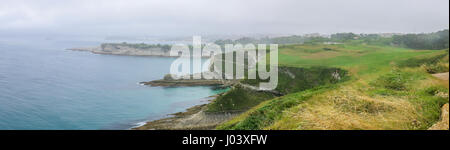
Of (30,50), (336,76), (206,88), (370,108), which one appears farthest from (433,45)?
(30,50)

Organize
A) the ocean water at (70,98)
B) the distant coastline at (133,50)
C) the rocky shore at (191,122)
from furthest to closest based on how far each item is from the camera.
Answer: the distant coastline at (133,50) < the ocean water at (70,98) < the rocky shore at (191,122)

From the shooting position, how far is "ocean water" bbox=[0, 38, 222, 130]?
26688 mm

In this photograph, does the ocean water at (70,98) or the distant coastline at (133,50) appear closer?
the ocean water at (70,98)

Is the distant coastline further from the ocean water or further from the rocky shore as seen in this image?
the rocky shore

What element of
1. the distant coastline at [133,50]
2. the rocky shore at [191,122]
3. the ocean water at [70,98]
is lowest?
the rocky shore at [191,122]

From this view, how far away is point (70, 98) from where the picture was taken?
35219mm

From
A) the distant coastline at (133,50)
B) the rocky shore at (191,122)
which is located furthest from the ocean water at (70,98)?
the distant coastline at (133,50)

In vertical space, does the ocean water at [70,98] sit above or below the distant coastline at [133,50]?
below

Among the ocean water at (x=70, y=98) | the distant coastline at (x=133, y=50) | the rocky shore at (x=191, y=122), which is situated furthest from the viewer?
the distant coastline at (x=133, y=50)

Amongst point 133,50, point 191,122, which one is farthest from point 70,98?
point 133,50

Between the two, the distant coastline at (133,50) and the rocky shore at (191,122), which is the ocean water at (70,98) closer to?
the rocky shore at (191,122)

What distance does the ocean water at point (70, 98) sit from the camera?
26688 millimetres
